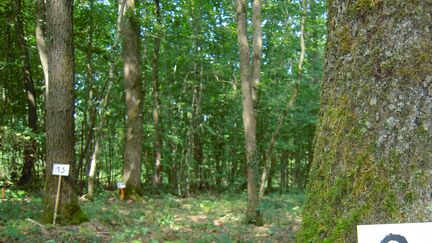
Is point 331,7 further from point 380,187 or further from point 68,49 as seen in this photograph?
point 68,49

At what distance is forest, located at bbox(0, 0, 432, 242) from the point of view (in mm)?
1415

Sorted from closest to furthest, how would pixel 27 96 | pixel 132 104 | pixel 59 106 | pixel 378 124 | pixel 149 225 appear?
pixel 378 124 → pixel 59 106 → pixel 149 225 → pixel 132 104 → pixel 27 96

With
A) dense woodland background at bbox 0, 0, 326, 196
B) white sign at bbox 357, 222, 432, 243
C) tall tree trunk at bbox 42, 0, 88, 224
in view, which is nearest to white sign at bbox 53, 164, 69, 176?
tall tree trunk at bbox 42, 0, 88, 224

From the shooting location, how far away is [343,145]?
59.5 inches

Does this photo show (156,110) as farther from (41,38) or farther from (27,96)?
(41,38)

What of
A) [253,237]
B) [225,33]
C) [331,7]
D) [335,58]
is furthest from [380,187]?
[225,33]

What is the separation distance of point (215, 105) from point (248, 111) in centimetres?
1209

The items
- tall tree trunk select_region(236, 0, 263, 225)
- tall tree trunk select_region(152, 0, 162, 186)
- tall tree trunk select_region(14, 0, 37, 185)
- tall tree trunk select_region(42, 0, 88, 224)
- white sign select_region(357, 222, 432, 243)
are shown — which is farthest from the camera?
tall tree trunk select_region(152, 0, 162, 186)

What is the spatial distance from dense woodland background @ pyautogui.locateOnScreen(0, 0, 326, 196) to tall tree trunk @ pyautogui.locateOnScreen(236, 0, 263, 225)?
7.16 feet

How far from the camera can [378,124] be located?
1424 mm

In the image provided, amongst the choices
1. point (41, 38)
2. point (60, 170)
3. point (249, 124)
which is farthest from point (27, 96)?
point (249, 124)

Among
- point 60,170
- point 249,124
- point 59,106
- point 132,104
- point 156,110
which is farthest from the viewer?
point 156,110

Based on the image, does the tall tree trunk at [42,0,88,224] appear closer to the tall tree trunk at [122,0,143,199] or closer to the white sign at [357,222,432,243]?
the tall tree trunk at [122,0,143,199]

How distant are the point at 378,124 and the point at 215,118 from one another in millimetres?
21118
